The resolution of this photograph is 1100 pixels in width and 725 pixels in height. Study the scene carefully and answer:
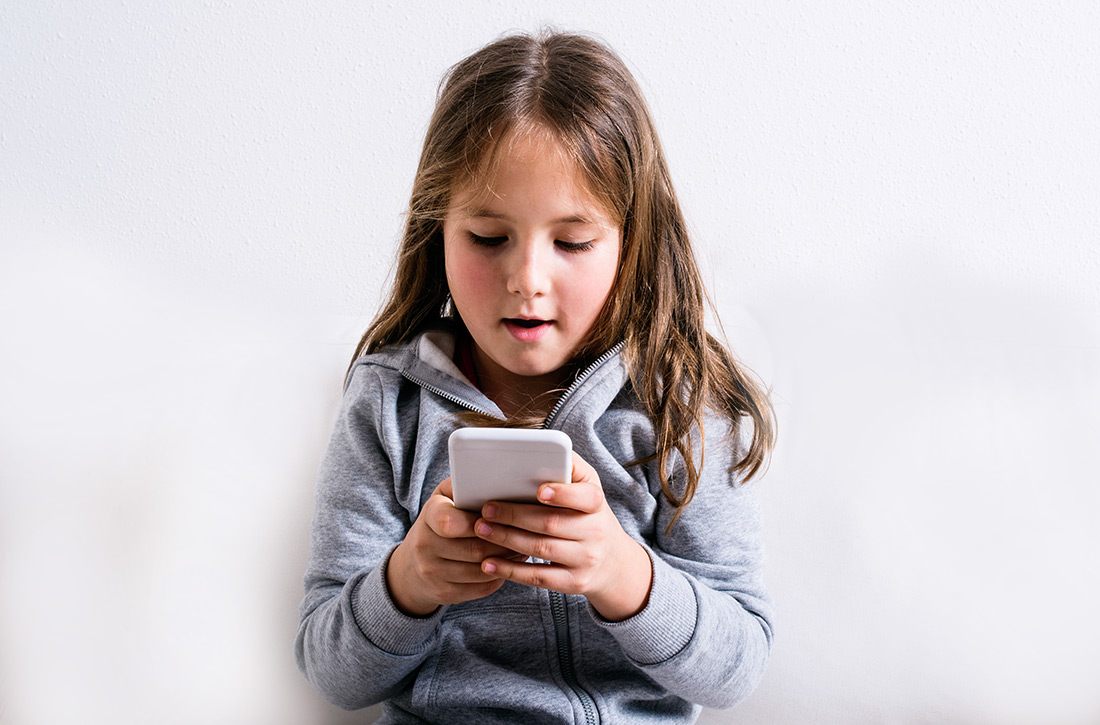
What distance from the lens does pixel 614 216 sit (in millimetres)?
754

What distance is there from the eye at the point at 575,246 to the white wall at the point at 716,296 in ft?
0.81

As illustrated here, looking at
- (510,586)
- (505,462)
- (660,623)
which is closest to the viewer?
(505,462)

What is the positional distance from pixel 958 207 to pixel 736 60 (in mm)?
294

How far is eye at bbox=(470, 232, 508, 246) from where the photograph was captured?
2.38 feet

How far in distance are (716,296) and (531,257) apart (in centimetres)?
35

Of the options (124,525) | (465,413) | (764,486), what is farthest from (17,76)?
(764,486)

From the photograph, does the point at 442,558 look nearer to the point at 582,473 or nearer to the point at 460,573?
the point at 460,573

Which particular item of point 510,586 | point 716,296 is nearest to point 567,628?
point 510,586

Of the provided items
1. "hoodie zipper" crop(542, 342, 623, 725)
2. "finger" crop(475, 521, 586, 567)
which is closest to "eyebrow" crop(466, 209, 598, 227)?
"hoodie zipper" crop(542, 342, 623, 725)

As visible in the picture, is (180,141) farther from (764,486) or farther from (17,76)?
(764,486)

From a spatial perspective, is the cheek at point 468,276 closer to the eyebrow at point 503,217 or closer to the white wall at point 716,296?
the eyebrow at point 503,217

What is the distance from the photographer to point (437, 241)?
0.85 meters

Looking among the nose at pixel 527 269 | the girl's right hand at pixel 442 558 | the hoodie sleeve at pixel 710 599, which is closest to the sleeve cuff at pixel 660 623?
the hoodie sleeve at pixel 710 599

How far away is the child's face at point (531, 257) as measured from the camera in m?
0.71
